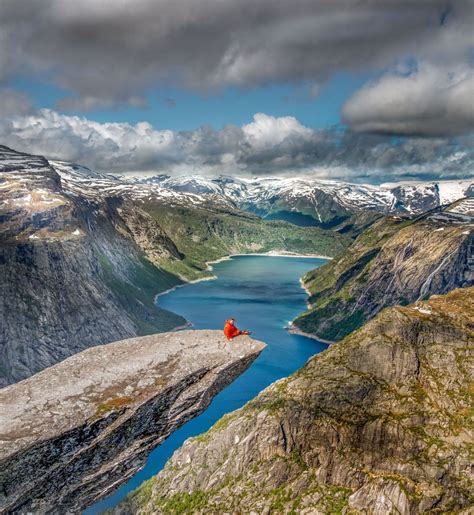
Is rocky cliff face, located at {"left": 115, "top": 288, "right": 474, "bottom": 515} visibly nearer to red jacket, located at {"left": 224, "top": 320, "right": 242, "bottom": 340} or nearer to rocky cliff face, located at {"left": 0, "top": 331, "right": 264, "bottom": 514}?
rocky cliff face, located at {"left": 0, "top": 331, "right": 264, "bottom": 514}

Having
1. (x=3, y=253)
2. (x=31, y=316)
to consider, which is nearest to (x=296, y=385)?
(x=31, y=316)

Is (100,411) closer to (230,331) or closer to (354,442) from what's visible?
(230,331)

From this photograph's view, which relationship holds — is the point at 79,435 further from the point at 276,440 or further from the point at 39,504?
the point at 276,440

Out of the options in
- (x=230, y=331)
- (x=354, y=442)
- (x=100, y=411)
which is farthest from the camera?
(x=354, y=442)

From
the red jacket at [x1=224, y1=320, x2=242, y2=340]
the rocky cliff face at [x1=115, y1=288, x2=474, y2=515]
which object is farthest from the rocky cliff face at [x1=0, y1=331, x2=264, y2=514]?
the rocky cliff face at [x1=115, y1=288, x2=474, y2=515]

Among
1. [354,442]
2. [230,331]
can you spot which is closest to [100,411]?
[230,331]

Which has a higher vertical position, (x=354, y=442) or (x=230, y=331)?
(x=230, y=331)
